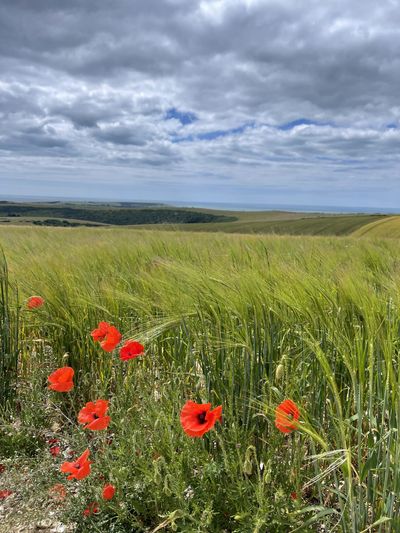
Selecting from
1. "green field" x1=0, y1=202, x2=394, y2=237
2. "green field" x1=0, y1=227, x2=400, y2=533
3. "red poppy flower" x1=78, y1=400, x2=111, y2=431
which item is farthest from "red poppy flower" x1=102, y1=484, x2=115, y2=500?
"green field" x1=0, y1=202, x2=394, y2=237

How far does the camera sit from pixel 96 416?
1.30m

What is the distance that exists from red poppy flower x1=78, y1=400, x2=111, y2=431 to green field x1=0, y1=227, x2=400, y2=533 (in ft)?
0.36

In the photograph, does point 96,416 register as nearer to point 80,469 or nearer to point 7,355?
→ point 80,469

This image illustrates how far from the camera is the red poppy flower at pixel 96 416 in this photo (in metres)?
1.20

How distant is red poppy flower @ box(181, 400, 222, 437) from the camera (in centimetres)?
104

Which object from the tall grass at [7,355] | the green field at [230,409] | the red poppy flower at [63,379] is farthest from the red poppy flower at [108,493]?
the tall grass at [7,355]

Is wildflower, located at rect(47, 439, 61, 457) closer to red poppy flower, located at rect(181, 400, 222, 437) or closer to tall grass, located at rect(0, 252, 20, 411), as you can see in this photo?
tall grass, located at rect(0, 252, 20, 411)

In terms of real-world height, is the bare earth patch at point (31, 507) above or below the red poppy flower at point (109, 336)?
below

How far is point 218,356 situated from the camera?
1.45m

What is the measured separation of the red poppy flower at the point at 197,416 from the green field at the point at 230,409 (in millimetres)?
105

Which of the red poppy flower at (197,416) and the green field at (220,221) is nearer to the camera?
the red poppy flower at (197,416)

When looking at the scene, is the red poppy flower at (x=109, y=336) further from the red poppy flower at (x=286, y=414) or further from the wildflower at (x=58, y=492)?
the red poppy flower at (x=286, y=414)

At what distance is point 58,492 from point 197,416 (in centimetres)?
59

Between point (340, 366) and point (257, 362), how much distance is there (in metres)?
0.33
